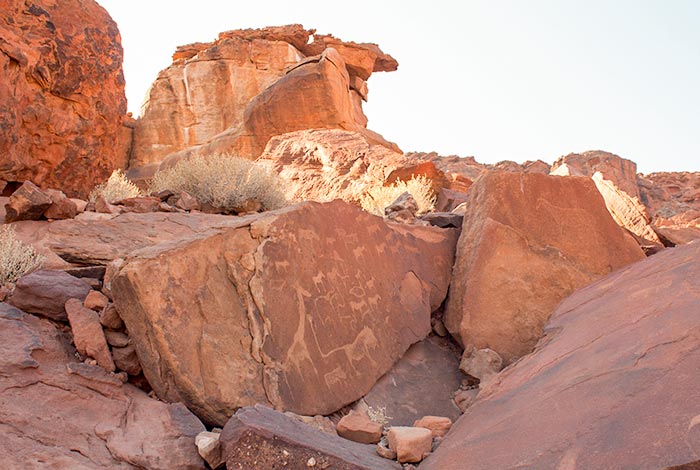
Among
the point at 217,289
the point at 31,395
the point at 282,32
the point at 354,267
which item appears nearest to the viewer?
the point at 31,395

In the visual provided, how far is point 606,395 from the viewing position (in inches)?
65.8

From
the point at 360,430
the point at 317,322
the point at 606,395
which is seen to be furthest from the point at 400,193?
the point at 606,395

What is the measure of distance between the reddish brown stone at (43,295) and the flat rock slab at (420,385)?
1.65 metres

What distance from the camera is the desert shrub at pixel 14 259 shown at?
123 inches

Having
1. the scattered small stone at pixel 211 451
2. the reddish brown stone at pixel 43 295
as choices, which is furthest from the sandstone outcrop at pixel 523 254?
the reddish brown stone at pixel 43 295

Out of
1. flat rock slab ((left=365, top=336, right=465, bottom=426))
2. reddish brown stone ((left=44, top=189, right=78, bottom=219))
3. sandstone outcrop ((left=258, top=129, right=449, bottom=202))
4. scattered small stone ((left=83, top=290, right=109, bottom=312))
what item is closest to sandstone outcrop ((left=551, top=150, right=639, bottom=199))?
sandstone outcrop ((left=258, top=129, right=449, bottom=202))

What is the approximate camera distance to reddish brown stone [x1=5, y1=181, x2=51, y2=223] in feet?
12.5

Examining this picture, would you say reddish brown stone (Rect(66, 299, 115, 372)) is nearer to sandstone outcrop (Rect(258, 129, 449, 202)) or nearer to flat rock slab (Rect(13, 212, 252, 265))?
flat rock slab (Rect(13, 212, 252, 265))

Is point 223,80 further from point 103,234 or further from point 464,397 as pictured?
point 464,397

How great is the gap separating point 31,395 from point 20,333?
0.47m

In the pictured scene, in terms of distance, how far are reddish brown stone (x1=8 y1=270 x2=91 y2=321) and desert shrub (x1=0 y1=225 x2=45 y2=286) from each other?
255 millimetres

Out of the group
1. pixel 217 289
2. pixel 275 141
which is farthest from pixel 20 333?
pixel 275 141

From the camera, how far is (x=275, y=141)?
9273 mm

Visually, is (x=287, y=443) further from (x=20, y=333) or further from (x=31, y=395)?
(x=20, y=333)
